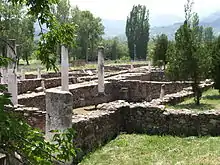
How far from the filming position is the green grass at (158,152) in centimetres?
867

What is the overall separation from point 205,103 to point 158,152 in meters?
6.89

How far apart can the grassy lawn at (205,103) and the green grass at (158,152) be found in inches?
155

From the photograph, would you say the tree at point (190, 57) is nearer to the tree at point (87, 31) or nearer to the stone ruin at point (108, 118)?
the stone ruin at point (108, 118)

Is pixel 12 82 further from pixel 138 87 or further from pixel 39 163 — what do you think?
pixel 39 163

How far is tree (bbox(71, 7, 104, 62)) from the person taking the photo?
7412 centimetres

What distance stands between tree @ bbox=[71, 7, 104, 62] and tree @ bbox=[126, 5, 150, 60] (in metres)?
9.55

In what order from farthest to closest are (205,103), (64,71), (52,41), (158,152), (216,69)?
(216,69) → (205,103) → (64,71) → (158,152) → (52,41)

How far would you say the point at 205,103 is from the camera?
51.4 ft

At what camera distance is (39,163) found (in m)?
3.28

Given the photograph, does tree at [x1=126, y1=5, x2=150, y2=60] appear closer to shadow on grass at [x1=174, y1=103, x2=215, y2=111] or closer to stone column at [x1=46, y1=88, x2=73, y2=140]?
shadow on grass at [x1=174, y1=103, x2=215, y2=111]

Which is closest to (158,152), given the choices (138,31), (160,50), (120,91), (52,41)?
(52,41)

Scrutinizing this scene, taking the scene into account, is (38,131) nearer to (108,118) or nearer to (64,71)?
(108,118)

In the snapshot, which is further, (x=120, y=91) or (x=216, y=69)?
(x=120, y=91)

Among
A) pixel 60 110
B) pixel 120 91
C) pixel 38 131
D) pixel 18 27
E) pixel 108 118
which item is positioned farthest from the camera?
pixel 18 27
